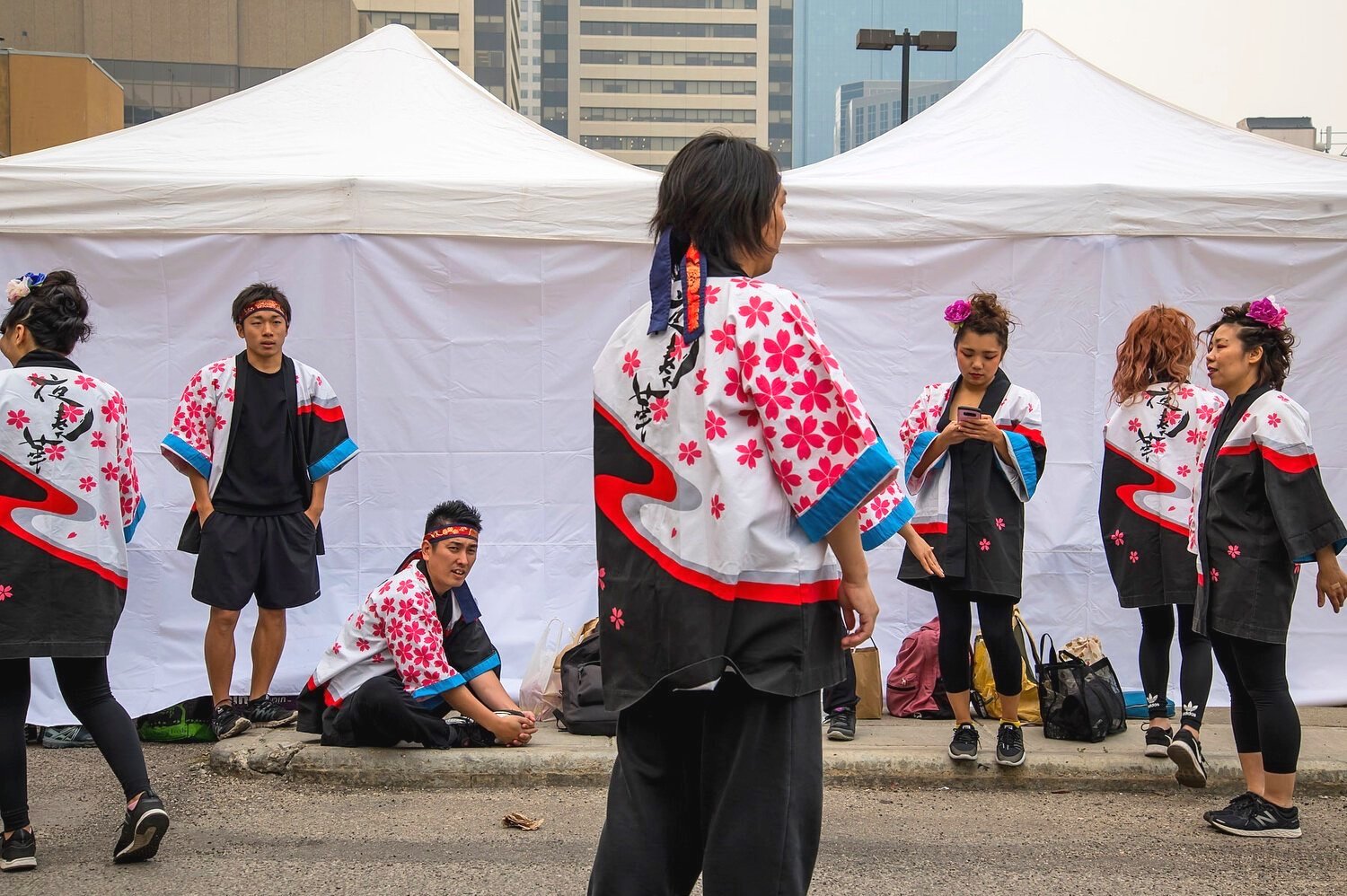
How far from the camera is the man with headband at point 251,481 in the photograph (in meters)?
4.86

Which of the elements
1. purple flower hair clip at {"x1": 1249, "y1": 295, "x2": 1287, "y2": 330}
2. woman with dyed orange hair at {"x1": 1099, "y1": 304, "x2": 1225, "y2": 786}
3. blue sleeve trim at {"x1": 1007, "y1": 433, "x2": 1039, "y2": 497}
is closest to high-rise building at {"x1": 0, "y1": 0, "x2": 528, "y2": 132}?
woman with dyed orange hair at {"x1": 1099, "y1": 304, "x2": 1225, "y2": 786}

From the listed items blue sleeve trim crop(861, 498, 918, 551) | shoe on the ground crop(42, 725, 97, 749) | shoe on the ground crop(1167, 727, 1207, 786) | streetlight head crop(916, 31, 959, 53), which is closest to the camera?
blue sleeve trim crop(861, 498, 918, 551)

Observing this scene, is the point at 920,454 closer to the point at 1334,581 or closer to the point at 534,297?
the point at 1334,581

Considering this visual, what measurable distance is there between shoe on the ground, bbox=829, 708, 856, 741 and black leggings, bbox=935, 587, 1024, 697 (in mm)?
510

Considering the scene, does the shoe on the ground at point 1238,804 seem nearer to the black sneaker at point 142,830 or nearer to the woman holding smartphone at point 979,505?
the woman holding smartphone at point 979,505

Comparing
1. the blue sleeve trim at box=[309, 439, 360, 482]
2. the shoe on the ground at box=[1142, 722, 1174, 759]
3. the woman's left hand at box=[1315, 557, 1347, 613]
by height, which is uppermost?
the blue sleeve trim at box=[309, 439, 360, 482]

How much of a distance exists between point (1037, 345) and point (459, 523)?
9.02 ft

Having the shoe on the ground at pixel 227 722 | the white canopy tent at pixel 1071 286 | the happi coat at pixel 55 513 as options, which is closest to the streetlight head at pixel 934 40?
the white canopy tent at pixel 1071 286

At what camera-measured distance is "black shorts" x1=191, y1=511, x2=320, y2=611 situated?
4836 millimetres

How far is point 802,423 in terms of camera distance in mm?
2092

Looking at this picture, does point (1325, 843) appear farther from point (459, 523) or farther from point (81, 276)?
point (81, 276)

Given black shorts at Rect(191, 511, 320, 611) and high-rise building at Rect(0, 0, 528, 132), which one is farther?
high-rise building at Rect(0, 0, 528, 132)

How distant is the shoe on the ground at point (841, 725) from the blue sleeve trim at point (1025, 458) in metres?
1.13

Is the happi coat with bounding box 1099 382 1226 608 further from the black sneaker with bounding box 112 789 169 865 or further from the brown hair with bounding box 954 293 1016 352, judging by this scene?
the black sneaker with bounding box 112 789 169 865
